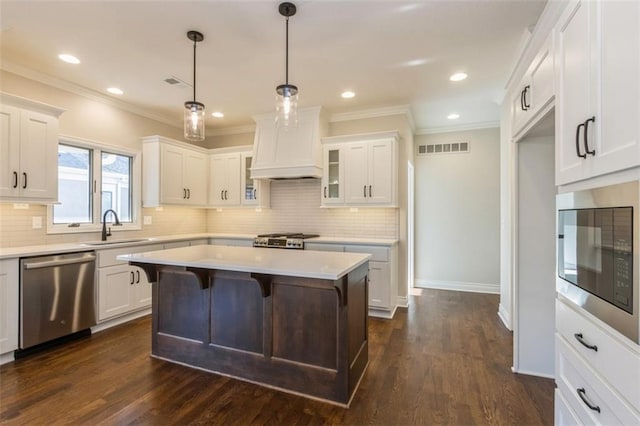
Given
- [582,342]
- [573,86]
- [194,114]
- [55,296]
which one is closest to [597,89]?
[573,86]

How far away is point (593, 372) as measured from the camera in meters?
1.31

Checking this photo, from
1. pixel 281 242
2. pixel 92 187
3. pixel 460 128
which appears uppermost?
pixel 460 128

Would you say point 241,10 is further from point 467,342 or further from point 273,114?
point 467,342

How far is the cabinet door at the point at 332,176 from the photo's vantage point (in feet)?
14.5

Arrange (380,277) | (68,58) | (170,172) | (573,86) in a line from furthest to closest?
(170,172) < (380,277) < (68,58) < (573,86)

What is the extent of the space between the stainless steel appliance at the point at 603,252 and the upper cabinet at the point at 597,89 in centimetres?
11

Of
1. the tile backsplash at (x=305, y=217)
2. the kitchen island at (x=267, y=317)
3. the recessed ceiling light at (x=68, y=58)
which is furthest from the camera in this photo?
the tile backsplash at (x=305, y=217)

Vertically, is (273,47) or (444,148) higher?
(273,47)

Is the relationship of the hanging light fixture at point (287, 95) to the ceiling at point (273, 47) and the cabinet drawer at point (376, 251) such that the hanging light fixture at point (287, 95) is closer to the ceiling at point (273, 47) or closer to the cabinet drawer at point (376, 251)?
the ceiling at point (273, 47)

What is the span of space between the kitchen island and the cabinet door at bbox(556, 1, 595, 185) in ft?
4.35

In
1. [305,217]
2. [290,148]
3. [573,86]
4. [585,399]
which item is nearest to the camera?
[585,399]

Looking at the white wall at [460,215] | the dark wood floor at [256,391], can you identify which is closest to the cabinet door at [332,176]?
the white wall at [460,215]

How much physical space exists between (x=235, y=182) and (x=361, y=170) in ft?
7.08

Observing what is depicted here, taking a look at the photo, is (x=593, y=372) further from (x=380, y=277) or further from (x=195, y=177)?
(x=195, y=177)
